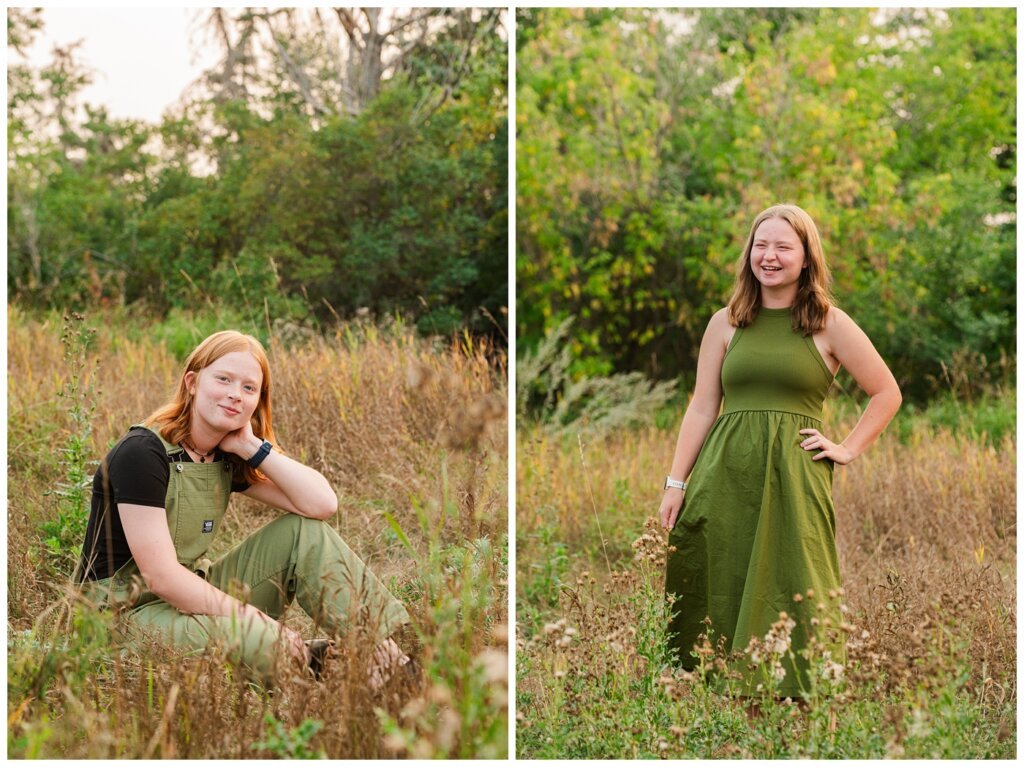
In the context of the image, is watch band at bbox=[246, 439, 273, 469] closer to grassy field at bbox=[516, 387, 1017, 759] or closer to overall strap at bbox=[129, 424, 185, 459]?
overall strap at bbox=[129, 424, 185, 459]

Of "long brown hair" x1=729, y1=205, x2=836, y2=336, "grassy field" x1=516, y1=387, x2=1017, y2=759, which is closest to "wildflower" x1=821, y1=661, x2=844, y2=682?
"grassy field" x1=516, y1=387, x2=1017, y2=759

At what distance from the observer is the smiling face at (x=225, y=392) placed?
2842mm

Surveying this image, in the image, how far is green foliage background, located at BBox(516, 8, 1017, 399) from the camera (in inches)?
336

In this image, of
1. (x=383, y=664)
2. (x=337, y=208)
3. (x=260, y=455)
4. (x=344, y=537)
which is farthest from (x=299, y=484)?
(x=337, y=208)

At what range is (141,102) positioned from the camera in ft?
29.7

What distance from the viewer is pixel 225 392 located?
9.33 feet

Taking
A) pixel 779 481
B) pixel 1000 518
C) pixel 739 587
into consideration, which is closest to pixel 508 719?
pixel 739 587

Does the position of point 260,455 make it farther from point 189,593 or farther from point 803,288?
point 803,288

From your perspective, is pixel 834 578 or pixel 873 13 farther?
pixel 873 13

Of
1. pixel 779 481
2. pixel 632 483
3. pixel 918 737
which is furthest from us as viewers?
pixel 632 483

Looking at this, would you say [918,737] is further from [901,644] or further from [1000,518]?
[1000,518]

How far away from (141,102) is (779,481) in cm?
801

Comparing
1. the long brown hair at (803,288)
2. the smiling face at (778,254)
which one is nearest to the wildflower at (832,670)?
the long brown hair at (803,288)

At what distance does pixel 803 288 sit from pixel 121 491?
6.71 feet
